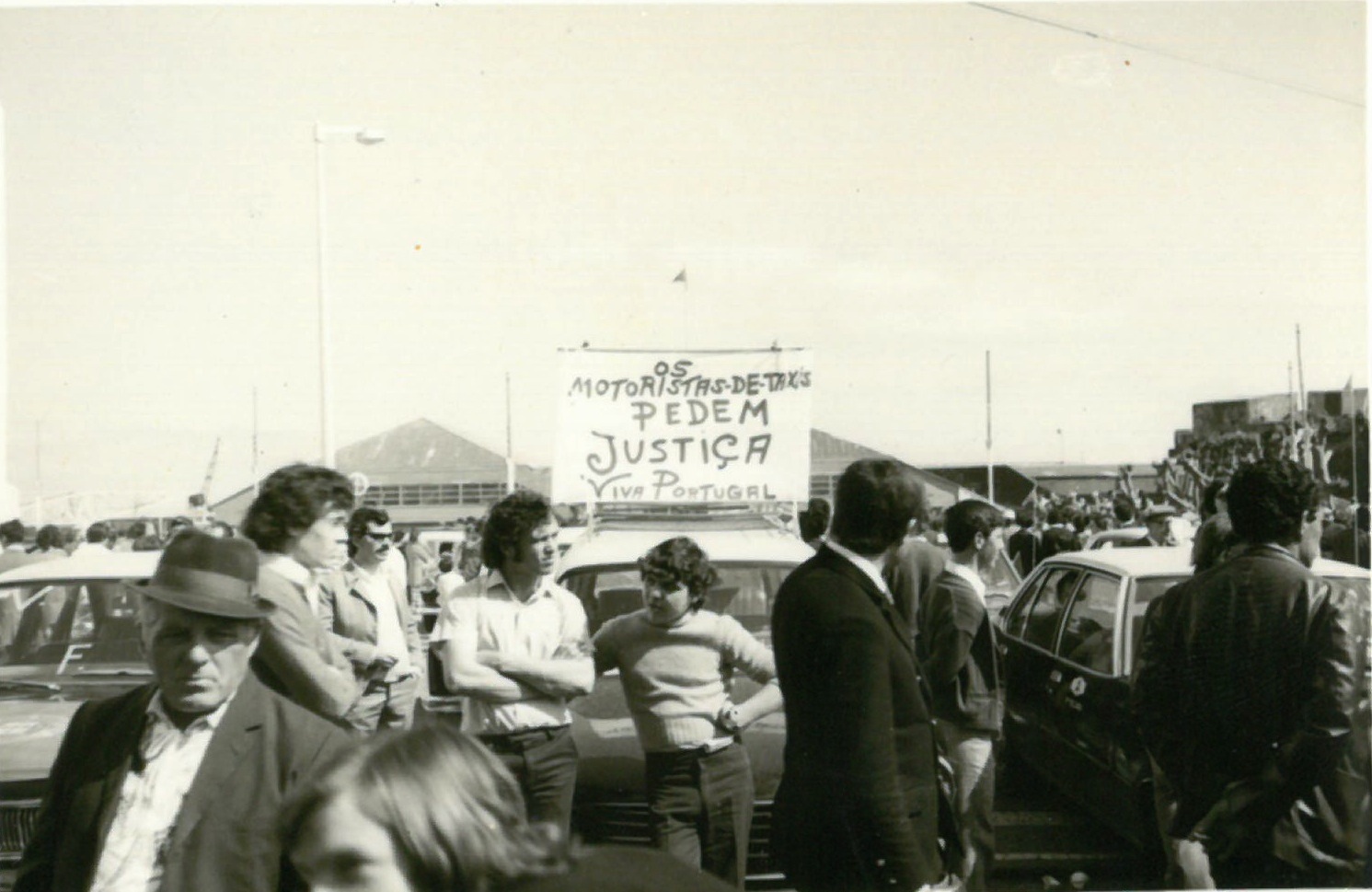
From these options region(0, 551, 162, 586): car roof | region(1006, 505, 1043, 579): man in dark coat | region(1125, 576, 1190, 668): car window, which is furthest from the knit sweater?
region(1006, 505, 1043, 579): man in dark coat

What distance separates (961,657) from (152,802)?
9.72 feet

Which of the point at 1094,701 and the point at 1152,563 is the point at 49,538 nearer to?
the point at 1094,701

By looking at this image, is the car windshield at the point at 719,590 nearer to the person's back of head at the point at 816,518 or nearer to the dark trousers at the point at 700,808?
the person's back of head at the point at 816,518

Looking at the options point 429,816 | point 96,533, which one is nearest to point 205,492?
point 96,533

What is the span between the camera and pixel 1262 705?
11.0ft

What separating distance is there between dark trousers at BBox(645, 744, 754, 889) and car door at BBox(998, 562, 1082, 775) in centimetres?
214

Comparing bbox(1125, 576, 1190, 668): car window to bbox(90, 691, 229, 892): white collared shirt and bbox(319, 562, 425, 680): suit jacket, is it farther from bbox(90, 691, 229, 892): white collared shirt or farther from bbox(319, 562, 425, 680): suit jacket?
bbox(90, 691, 229, 892): white collared shirt

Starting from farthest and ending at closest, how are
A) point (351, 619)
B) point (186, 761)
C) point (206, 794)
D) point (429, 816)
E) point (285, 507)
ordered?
point (351, 619) → point (285, 507) → point (186, 761) → point (206, 794) → point (429, 816)

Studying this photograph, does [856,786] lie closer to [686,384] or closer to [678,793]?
[678,793]

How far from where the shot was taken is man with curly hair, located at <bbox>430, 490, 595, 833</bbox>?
4316mm

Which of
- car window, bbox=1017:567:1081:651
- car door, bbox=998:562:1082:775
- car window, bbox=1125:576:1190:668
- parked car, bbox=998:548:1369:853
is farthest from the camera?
car window, bbox=1017:567:1081:651

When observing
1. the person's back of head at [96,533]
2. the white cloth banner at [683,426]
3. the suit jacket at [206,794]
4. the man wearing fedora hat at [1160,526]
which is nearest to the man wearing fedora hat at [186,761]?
the suit jacket at [206,794]

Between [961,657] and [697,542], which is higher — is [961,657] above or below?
below

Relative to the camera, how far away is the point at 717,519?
281 inches
